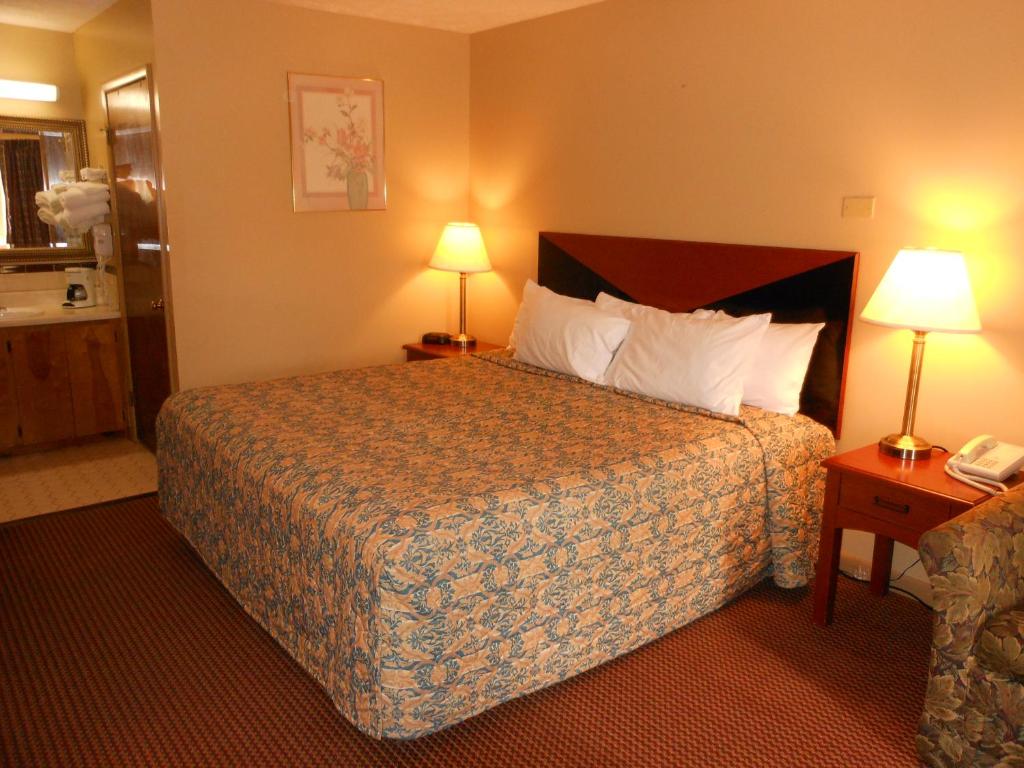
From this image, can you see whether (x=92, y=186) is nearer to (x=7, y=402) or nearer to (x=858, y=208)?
(x=7, y=402)

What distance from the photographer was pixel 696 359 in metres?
3.13

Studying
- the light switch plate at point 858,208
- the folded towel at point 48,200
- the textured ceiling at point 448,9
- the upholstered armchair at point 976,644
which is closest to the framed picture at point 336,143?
the textured ceiling at point 448,9

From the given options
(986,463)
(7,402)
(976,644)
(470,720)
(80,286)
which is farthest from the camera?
(80,286)

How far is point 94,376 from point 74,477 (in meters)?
0.64

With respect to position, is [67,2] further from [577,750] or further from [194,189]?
[577,750]

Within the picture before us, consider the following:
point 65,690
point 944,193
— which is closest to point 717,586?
point 944,193

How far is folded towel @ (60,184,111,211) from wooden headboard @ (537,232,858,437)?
2.69 m

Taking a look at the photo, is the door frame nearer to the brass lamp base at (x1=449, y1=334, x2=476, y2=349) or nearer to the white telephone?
the brass lamp base at (x1=449, y1=334, x2=476, y2=349)

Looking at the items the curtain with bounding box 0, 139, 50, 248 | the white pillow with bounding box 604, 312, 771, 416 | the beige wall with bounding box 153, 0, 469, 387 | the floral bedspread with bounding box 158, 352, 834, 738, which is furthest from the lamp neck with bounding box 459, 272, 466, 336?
the curtain with bounding box 0, 139, 50, 248

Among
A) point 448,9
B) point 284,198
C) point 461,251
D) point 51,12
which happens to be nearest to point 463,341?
point 461,251

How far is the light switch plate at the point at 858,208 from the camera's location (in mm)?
3004

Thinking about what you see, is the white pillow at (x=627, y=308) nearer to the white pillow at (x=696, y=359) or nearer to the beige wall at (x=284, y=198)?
the white pillow at (x=696, y=359)

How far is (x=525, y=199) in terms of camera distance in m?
4.52

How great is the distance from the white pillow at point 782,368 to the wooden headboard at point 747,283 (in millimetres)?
79
